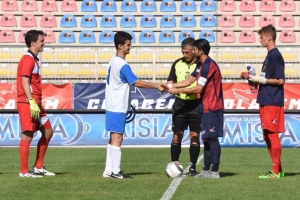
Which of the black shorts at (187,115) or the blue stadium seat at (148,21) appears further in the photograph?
the blue stadium seat at (148,21)

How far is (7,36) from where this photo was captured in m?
25.0

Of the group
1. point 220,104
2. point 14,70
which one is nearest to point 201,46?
point 220,104

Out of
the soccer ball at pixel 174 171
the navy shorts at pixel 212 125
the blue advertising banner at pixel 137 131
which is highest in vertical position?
the navy shorts at pixel 212 125

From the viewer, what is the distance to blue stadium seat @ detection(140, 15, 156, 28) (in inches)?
998

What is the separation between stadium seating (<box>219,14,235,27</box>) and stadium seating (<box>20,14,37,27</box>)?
6424 mm

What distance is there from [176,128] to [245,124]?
754 centimetres

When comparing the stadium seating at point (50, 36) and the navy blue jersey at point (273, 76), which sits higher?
the stadium seating at point (50, 36)

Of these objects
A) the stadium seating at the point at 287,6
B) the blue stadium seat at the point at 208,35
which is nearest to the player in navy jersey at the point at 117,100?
the blue stadium seat at the point at 208,35

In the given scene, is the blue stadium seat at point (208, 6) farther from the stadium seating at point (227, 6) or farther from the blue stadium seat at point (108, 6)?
the blue stadium seat at point (108, 6)

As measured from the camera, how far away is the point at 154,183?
973 centimetres

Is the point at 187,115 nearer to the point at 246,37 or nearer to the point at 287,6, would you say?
the point at 246,37

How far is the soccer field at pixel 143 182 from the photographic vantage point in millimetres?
8562

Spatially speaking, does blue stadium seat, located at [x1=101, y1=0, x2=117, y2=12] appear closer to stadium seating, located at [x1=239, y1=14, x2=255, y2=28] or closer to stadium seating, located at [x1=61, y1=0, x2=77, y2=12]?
stadium seating, located at [x1=61, y1=0, x2=77, y2=12]

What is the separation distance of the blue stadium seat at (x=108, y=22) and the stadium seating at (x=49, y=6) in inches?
70.7
